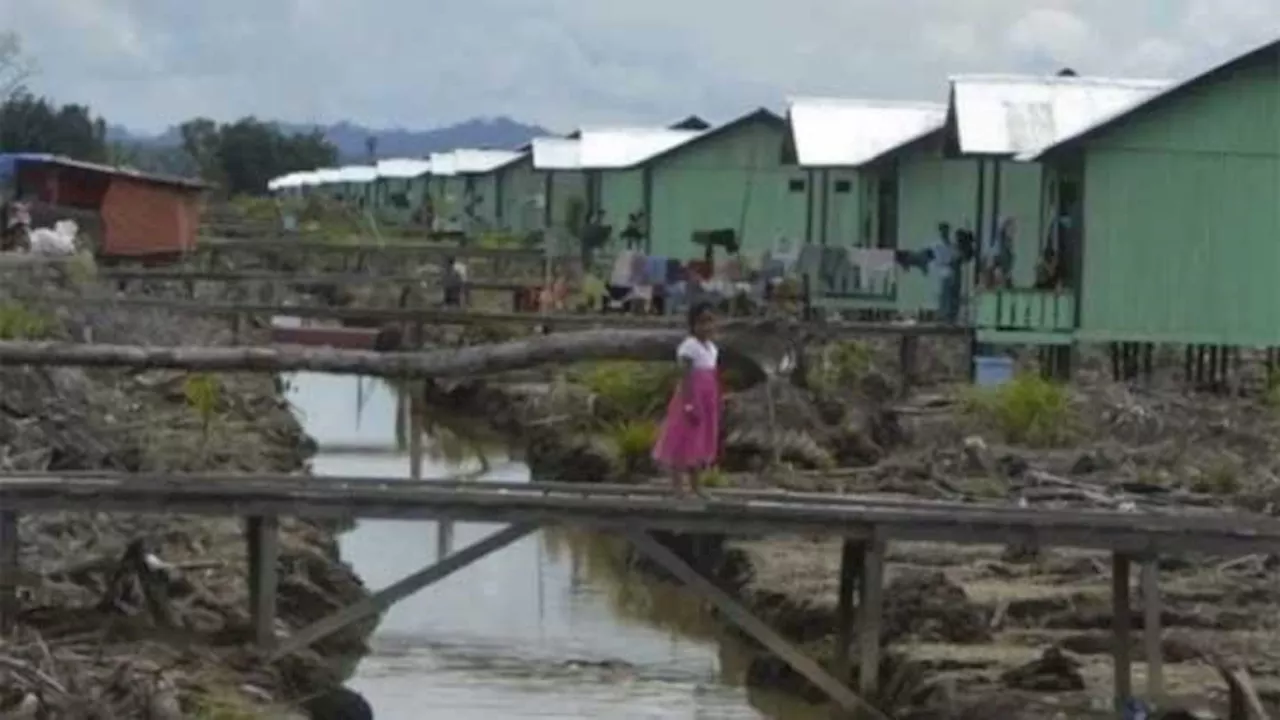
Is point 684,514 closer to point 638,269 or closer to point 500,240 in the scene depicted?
point 638,269

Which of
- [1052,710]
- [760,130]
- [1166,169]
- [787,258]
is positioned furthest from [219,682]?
[760,130]

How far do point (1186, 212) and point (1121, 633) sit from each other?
41.6ft

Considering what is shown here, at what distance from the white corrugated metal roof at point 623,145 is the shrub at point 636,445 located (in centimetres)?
2103

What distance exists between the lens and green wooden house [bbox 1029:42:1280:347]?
1049 inches

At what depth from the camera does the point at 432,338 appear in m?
35.2

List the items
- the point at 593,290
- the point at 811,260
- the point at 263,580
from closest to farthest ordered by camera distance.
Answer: the point at 263,580
the point at 811,260
the point at 593,290

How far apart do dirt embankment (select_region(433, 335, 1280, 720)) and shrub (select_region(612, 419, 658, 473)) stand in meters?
0.18

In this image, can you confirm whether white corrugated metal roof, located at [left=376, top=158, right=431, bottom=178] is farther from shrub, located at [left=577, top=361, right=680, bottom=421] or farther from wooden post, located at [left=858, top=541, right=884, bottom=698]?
wooden post, located at [left=858, top=541, right=884, bottom=698]

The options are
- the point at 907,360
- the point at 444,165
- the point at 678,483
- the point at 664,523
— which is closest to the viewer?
the point at 664,523

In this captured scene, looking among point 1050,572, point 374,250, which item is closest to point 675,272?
point 374,250

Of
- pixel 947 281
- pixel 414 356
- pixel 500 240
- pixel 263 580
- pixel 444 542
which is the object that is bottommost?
pixel 444 542

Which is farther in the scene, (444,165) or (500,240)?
(444,165)

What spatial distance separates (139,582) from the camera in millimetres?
15172

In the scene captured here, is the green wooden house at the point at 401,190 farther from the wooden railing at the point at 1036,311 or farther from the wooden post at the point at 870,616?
the wooden post at the point at 870,616
